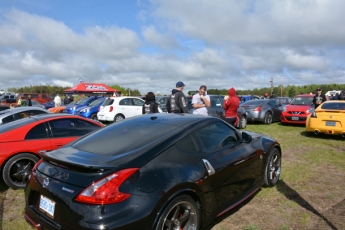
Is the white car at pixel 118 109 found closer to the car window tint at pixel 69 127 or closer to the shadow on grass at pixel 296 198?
the car window tint at pixel 69 127

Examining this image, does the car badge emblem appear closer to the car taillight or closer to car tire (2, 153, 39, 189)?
the car taillight

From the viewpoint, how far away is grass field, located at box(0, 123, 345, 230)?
3.54 m

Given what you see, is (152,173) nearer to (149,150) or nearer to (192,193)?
(149,150)

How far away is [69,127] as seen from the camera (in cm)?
576

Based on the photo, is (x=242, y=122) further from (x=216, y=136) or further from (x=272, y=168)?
(x=216, y=136)

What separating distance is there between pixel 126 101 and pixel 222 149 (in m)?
11.6

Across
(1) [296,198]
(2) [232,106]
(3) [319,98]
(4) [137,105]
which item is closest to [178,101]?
(2) [232,106]

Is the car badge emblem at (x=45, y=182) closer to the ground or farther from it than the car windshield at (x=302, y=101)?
closer to the ground

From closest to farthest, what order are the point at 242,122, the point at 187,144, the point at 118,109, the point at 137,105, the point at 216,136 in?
the point at 187,144 < the point at 216,136 < the point at 242,122 < the point at 118,109 < the point at 137,105

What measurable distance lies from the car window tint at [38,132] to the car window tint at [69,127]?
155 mm

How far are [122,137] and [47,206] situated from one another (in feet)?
3.49

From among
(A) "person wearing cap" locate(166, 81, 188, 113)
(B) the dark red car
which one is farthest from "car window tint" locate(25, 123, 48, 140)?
(A) "person wearing cap" locate(166, 81, 188, 113)

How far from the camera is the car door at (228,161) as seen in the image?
3.29 meters

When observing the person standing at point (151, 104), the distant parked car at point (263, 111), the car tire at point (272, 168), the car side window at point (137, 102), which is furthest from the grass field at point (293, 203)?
the car side window at point (137, 102)
